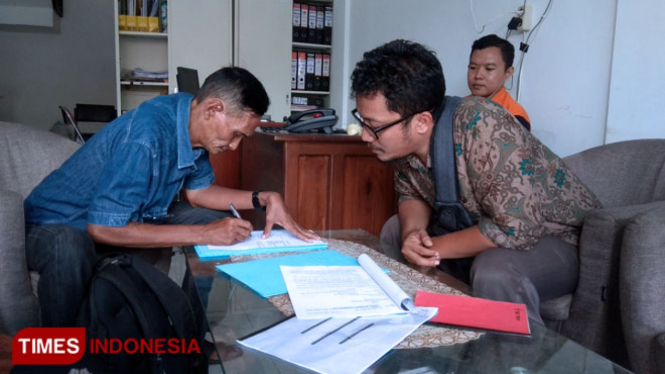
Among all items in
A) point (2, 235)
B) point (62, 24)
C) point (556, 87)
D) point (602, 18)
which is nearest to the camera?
point (2, 235)

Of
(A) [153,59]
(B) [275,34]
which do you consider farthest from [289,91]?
(A) [153,59]

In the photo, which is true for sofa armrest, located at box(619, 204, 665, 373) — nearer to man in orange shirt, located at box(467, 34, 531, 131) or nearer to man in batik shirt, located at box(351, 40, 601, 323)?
man in batik shirt, located at box(351, 40, 601, 323)

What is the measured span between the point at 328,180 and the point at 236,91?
74 centimetres

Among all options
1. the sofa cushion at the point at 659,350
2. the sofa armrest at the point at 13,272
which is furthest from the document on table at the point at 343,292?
the sofa armrest at the point at 13,272

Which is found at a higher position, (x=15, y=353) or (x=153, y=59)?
(x=153, y=59)

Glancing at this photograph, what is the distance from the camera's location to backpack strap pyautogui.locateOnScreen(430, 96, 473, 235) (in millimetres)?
1257

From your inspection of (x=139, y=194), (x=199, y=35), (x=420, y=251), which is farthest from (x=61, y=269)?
(x=199, y=35)

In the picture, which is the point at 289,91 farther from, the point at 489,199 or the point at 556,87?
the point at 489,199

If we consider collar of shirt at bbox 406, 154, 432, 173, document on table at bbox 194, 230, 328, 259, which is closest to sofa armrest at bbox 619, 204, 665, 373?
collar of shirt at bbox 406, 154, 432, 173

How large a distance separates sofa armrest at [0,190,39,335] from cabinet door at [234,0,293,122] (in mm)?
2783

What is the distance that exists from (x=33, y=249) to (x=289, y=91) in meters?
2.99

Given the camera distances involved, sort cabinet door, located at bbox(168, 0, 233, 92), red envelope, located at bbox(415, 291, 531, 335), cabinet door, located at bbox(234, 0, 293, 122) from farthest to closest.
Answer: cabinet door, located at bbox(234, 0, 293, 122), cabinet door, located at bbox(168, 0, 233, 92), red envelope, located at bbox(415, 291, 531, 335)

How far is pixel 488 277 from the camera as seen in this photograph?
1117mm

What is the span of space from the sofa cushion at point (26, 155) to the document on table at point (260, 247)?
0.87 metres
